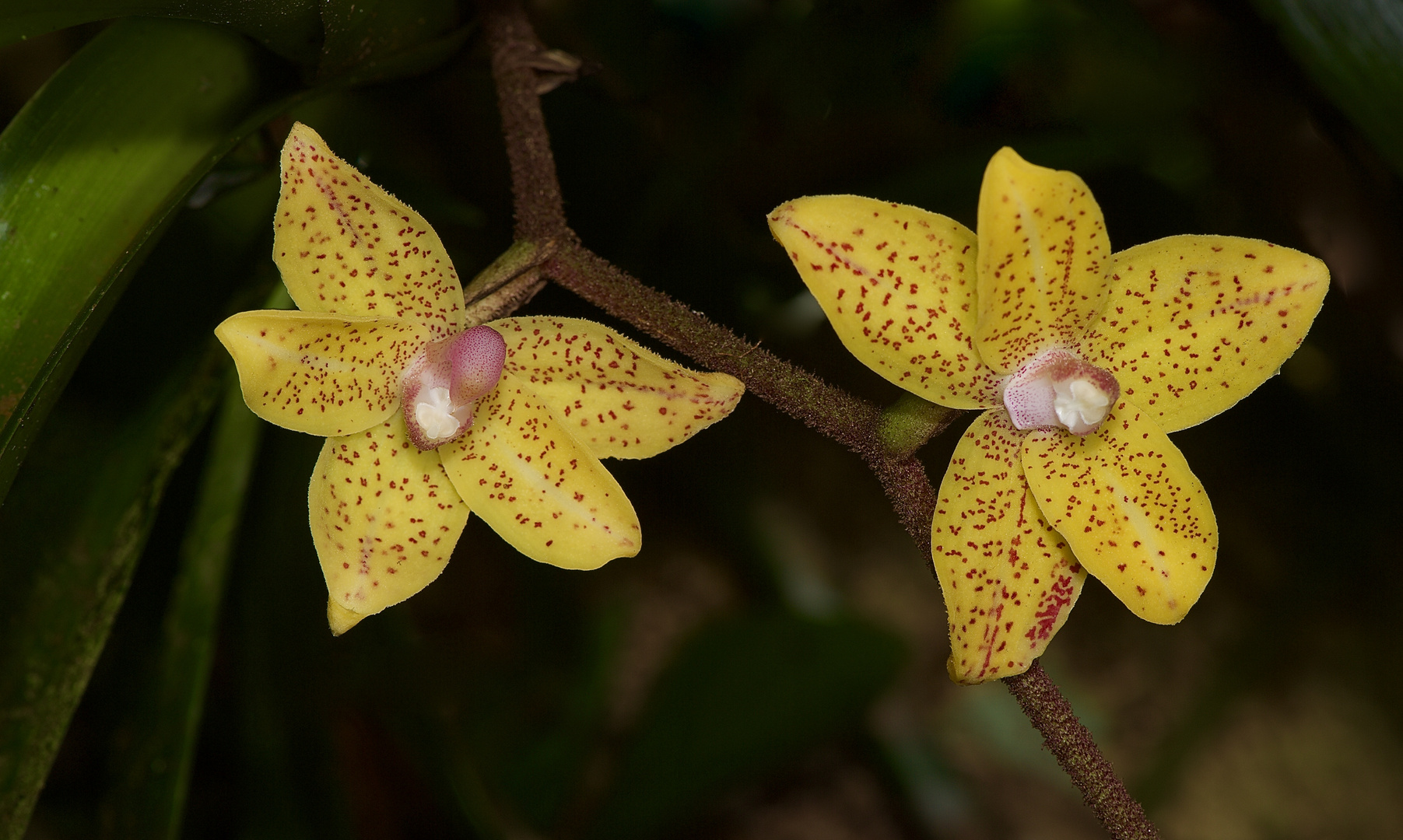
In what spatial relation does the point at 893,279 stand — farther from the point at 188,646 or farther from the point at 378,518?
the point at 188,646

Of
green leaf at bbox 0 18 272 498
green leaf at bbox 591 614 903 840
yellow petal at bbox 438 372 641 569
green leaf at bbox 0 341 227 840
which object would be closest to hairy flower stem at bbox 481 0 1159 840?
yellow petal at bbox 438 372 641 569

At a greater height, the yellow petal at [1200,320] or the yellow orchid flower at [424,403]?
the yellow petal at [1200,320]

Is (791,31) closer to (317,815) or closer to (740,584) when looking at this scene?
(740,584)

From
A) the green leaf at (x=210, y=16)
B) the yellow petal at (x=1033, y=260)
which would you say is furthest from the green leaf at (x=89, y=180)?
the yellow petal at (x=1033, y=260)

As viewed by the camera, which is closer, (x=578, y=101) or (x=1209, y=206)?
(x=578, y=101)

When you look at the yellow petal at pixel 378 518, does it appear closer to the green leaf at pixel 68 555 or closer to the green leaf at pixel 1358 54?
the green leaf at pixel 68 555

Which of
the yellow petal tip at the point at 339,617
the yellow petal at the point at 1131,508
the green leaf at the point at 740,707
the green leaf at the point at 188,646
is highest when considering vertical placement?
the yellow petal at the point at 1131,508

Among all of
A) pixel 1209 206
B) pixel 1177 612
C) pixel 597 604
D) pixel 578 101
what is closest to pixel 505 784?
pixel 597 604
